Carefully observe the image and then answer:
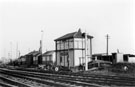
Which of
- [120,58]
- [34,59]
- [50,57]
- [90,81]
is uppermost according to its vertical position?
[50,57]

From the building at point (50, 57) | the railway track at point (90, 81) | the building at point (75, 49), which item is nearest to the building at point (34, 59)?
the building at point (50, 57)

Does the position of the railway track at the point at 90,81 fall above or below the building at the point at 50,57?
below

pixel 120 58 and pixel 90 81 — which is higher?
pixel 120 58

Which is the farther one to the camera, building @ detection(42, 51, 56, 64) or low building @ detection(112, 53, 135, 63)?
building @ detection(42, 51, 56, 64)

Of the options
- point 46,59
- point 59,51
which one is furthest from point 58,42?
point 46,59

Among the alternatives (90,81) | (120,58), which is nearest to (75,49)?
(120,58)

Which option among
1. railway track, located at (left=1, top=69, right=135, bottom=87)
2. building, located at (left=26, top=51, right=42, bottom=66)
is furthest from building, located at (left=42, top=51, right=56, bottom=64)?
railway track, located at (left=1, top=69, right=135, bottom=87)

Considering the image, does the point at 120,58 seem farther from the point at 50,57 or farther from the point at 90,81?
the point at 90,81

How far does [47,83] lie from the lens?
13906mm

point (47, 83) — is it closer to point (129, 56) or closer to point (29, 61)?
point (129, 56)

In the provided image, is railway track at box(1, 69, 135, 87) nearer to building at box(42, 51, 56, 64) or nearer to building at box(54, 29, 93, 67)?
building at box(54, 29, 93, 67)

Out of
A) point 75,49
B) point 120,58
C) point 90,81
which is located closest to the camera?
point 90,81

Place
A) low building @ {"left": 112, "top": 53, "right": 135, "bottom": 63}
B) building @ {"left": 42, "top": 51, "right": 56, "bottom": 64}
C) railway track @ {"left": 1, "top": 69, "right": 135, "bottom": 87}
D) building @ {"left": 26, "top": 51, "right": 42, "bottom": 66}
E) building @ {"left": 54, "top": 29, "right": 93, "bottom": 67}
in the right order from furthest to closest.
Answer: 1. building @ {"left": 26, "top": 51, "right": 42, "bottom": 66}
2. building @ {"left": 42, "top": 51, "right": 56, "bottom": 64}
3. building @ {"left": 54, "top": 29, "right": 93, "bottom": 67}
4. low building @ {"left": 112, "top": 53, "right": 135, "bottom": 63}
5. railway track @ {"left": 1, "top": 69, "right": 135, "bottom": 87}

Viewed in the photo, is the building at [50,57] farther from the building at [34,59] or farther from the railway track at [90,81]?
the railway track at [90,81]
